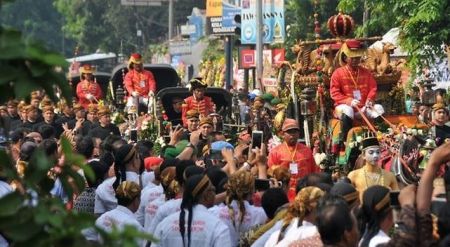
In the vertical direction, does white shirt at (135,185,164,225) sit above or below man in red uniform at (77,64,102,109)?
above

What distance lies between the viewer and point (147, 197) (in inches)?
439

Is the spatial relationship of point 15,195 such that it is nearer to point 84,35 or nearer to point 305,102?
point 305,102

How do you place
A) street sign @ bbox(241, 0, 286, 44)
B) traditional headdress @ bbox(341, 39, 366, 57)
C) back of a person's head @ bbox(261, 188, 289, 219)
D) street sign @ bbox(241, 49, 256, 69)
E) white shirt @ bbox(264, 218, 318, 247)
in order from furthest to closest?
street sign @ bbox(241, 49, 256, 69), street sign @ bbox(241, 0, 286, 44), traditional headdress @ bbox(341, 39, 366, 57), back of a person's head @ bbox(261, 188, 289, 219), white shirt @ bbox(264, 218, 318, 247)

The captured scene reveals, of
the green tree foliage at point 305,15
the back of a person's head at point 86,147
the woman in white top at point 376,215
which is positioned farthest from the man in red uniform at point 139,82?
the green tree foliage at point 305,15

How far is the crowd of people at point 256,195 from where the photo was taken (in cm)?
655

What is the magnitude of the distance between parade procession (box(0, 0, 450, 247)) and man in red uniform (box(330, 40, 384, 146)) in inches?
0.8

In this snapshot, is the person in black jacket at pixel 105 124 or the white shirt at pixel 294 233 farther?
the person in black jacket at pixel 105 124

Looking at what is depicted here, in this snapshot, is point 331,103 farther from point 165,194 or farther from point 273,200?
point 273,200

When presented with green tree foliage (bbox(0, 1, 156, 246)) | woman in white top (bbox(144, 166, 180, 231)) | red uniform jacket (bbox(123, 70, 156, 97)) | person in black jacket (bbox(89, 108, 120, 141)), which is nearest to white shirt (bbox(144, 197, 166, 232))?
woman in white top (bbox(144, 166, 180, 231))

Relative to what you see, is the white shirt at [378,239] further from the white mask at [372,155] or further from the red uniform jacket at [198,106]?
the red uniform jacket at [198,106]

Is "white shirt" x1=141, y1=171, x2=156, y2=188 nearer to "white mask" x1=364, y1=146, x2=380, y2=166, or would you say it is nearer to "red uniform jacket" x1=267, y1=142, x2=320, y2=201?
"red uniform jacket" x1=267, y1=142, x2=320, y2=201

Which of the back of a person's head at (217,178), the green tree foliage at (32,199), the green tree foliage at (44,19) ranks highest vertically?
the green tree foliage at (32,199)

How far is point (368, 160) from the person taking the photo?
12.4 meters

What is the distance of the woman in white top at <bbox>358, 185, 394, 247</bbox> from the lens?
7.13 metres
